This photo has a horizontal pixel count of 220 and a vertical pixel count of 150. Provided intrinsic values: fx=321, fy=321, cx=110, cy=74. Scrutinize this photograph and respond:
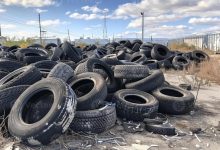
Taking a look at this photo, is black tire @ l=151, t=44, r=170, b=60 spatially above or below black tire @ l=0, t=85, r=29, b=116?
above

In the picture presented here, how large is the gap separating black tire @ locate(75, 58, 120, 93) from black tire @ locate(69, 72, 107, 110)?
2.07ft

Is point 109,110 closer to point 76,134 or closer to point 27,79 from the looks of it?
point 76,134

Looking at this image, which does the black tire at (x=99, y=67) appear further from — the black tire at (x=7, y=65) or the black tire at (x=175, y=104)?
the black tire at (x=7, y=65)

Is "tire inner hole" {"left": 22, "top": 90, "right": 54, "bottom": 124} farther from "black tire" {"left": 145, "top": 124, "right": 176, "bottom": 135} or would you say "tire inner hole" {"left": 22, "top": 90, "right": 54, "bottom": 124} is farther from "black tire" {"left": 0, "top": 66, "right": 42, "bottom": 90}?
"black tire" {"left": 145, "top": 124, "right": 176, "bottom": 135}

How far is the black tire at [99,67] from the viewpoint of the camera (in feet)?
26.9

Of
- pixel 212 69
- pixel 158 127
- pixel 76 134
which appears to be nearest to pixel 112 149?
pixel 76 134

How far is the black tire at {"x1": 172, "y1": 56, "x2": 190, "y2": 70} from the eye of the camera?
16.5 meters

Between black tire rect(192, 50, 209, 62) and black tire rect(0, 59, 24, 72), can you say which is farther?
black tire rect(192, 50, 209, 62)

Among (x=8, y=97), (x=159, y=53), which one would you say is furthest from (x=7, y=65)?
(x=159, y=53)

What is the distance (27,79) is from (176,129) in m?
3.27

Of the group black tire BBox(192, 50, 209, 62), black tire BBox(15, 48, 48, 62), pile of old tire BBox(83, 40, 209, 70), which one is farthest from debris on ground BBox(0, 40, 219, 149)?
black tire BBox(192, 50, 209, 62)

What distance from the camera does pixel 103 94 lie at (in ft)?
21.9

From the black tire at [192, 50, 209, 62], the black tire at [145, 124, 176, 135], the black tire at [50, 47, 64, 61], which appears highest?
the black tire at [50, 47, 64, 61]

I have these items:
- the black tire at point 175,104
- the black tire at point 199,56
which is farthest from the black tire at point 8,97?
the black tire at point 199,56
